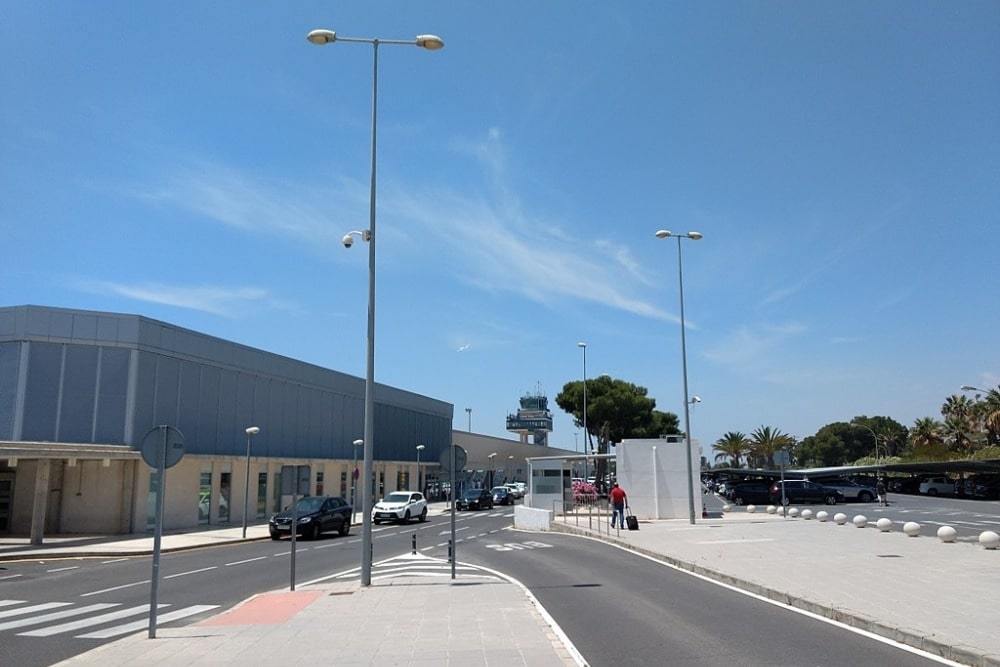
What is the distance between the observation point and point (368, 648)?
9.77 m

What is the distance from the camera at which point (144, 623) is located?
41.2 feet

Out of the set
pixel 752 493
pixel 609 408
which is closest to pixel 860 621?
pixel 752 493

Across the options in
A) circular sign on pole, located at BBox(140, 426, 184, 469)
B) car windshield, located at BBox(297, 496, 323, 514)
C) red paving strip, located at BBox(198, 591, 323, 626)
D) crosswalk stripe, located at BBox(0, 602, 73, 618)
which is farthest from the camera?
car windshield, located at BBox(297, 496, 323, 514)

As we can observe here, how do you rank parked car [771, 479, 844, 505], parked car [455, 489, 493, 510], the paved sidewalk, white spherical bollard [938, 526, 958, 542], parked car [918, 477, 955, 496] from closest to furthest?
1. the paved sidewalk
2. white spherical bollard [938, 526, 958, 542]
3. parked car [771, 479, 844, 505]
4. parked car [455, 489, 493, 510]
5. parked car [918, 477, 955, 496]

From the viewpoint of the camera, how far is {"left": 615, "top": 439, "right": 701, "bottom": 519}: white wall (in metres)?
37.7

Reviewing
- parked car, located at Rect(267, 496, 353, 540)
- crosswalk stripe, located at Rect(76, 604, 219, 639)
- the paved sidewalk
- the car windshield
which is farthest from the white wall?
crosswalk stripe, located at Rect(76, 604, 219, 639)

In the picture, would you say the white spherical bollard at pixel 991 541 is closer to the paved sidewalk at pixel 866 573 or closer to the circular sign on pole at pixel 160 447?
the paved sidewalk at pixel 866 573

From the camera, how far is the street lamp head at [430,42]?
15836 mm

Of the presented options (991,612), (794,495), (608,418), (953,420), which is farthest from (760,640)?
(953,420)

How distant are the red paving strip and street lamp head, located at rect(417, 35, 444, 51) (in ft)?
35.0

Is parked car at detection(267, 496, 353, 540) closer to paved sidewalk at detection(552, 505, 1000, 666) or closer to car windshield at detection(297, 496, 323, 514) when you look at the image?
car windshield at detection(297, 496, 323, 514)

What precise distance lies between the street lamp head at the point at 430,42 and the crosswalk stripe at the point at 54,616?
1205cm

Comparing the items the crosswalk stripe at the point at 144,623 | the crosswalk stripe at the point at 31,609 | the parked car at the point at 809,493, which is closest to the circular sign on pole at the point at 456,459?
the crosswalk stripe at the point at 144,623

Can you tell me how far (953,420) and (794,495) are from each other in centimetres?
4216
